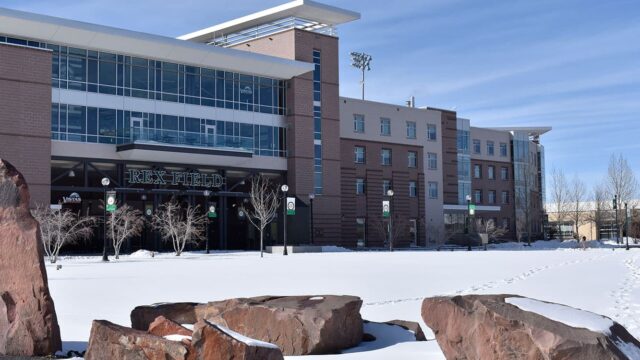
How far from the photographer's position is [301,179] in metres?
61.0

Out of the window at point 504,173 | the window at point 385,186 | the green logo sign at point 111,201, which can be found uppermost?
the window at point 504,173

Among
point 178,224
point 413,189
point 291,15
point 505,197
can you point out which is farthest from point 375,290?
point 505,197

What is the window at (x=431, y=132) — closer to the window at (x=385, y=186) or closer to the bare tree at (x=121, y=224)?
the window at (x=385, y=186)

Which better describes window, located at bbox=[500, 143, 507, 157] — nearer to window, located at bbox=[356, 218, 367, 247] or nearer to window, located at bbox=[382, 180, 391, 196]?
window, located at bbox=[382, 180, 391, 196]

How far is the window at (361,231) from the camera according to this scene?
68688 millimetres

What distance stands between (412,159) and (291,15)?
2216 cm

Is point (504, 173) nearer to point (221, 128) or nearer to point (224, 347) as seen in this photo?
point (221, 128)

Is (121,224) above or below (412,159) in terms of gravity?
below

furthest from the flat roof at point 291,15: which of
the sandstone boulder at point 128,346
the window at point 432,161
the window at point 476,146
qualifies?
the sandstone boulder at point 128,346

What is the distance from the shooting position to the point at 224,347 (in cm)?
679

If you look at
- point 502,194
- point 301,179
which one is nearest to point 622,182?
point 502,194

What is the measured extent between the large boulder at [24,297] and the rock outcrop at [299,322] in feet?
4.32

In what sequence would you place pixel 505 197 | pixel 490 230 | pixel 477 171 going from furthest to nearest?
pixel 505 197 → pixel 477 171 → pixel 490 230

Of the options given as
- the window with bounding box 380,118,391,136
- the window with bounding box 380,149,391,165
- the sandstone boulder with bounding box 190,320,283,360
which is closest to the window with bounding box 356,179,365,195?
the window with bounding box 380,149,391,165
